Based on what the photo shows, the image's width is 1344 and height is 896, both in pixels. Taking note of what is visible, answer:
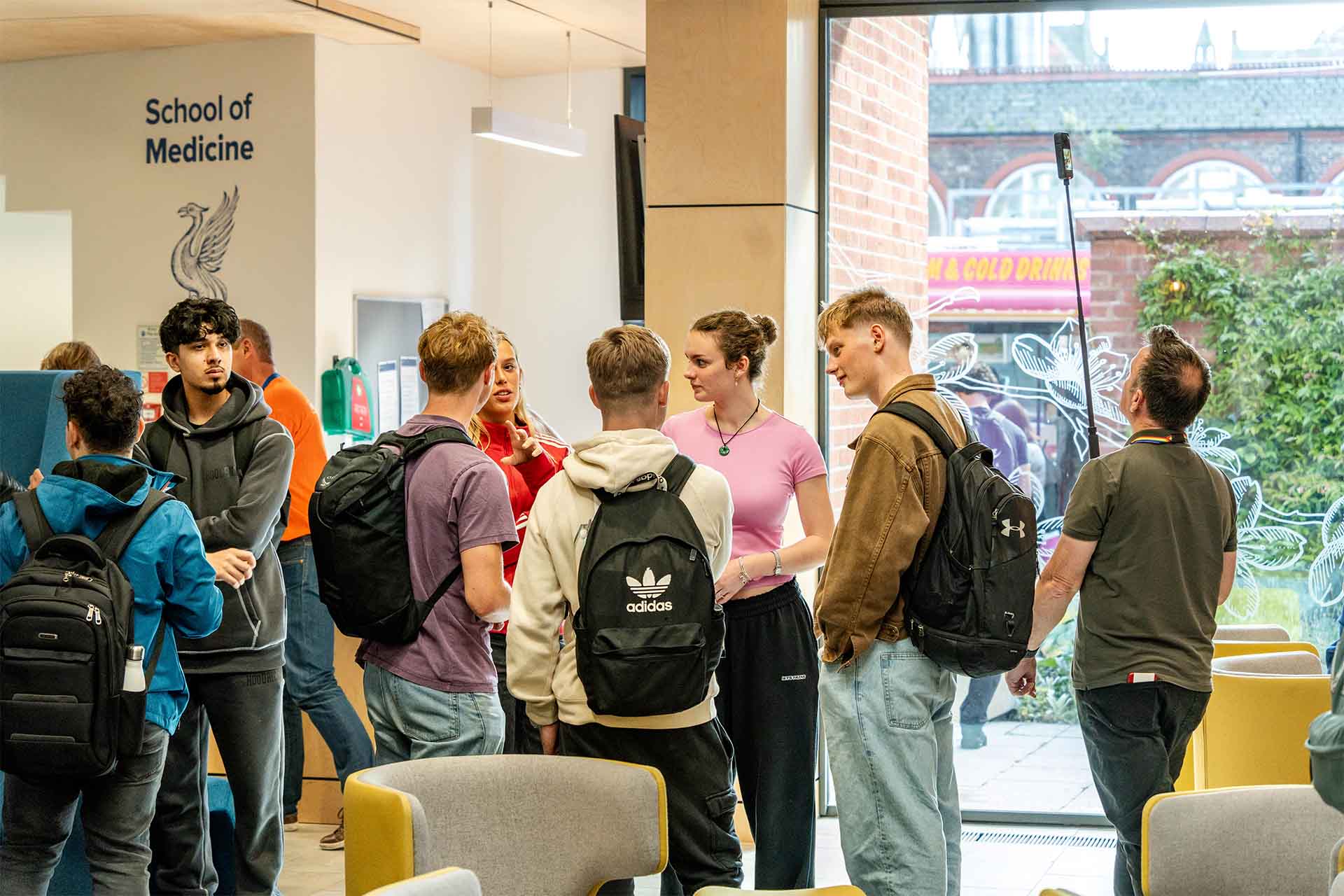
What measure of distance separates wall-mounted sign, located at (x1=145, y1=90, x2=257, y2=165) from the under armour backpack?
5644 millimetres

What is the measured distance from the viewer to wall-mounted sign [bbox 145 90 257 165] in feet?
25.0

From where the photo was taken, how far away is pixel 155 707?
3123mm

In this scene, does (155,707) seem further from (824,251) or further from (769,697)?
(824,251)

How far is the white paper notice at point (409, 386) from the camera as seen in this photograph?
27.6ft

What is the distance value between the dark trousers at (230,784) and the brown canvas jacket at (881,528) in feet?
4.99

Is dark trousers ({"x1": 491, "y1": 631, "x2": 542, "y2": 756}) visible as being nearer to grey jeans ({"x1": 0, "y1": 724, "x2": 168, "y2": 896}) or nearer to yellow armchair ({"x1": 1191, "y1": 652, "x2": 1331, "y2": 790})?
grey jeans ({"x1": 0, "y1": 724, "x2": 168, "y2": 896})

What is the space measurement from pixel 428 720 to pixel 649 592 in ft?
2.23

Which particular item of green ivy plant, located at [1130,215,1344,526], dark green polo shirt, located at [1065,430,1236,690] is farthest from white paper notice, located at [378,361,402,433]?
dark green polo shirt, located at [1065,430,1236,690]

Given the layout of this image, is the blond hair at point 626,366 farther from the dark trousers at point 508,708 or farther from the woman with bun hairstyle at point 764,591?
the dark trousers at point 508,708

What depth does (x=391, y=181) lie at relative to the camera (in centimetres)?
819

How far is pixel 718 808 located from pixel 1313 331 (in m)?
3.18

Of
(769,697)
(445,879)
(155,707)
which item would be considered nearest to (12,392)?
(155,707)

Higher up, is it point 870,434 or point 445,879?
point 870,434

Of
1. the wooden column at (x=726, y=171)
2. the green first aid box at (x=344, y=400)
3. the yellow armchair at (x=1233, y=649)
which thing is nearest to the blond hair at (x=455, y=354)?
the wooden column at (x=726, y=171)
